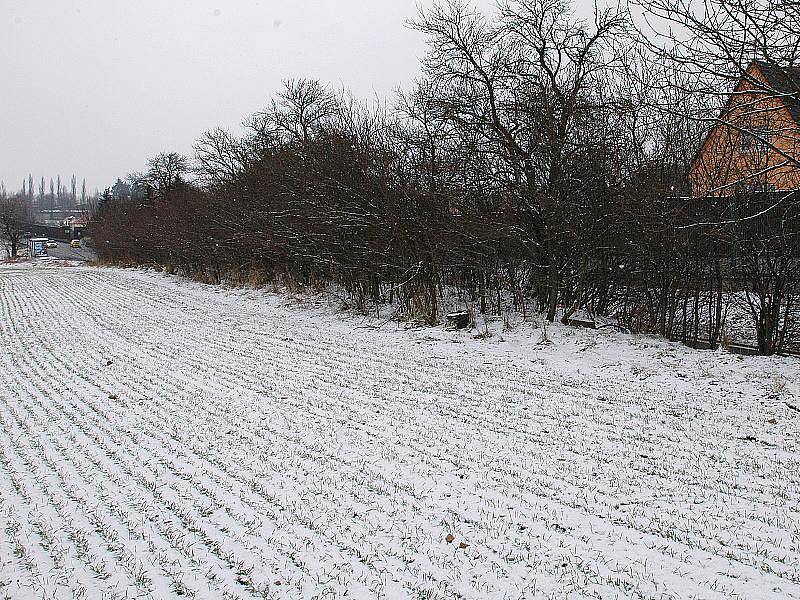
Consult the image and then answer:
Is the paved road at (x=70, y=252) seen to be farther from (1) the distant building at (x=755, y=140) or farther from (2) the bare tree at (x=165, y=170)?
(1) the distant building at (x=755, y=140)

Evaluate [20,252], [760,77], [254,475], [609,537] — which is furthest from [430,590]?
[20,252]

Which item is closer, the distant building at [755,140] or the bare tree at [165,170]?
the distant building at [755,140]

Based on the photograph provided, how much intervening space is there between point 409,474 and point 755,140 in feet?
20.9

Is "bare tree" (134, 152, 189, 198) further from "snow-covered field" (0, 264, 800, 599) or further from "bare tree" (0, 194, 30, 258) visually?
"snow-covered field" (0, 264, 800, 599)

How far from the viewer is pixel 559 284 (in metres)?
13.4

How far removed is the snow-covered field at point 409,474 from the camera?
433 cm

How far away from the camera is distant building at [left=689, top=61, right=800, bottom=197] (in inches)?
271

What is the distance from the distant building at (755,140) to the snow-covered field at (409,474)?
2.66 meters

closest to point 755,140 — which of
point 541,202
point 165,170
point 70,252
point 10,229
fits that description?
point 541,202

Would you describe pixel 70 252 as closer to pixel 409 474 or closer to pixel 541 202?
pixel 541 202

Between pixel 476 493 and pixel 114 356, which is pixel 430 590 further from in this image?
pixel 114 356

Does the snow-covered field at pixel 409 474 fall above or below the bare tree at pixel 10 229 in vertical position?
below

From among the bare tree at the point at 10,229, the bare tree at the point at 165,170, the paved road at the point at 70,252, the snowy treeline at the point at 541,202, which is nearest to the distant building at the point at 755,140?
the snowy treeline at the point at 541,202

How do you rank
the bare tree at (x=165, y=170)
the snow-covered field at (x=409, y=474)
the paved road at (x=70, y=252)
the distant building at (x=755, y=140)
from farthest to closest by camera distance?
the paved road at (x=70, y=252), the bare tree at (x=165, y=170), the distant building at (x=755, y=140), the snow-covered field at (x=409, y=474)
